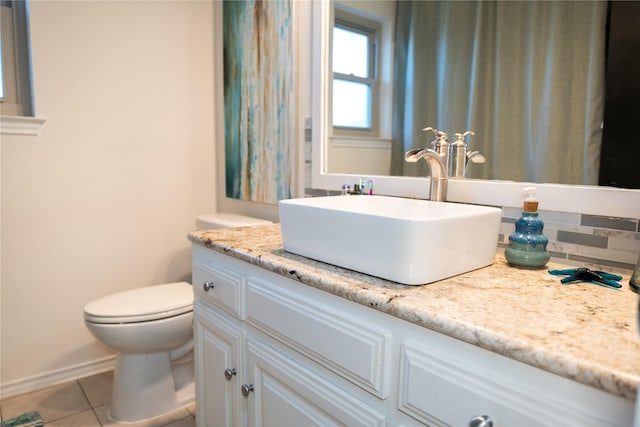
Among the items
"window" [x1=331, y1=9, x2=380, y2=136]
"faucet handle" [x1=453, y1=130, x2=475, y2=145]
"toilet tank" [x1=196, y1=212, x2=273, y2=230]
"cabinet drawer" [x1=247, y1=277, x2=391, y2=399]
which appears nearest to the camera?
"cabinet drawer" [x1=247, y1=277, x2=391, y2=399]

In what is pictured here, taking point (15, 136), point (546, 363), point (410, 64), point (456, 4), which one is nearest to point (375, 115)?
point (410, 64)

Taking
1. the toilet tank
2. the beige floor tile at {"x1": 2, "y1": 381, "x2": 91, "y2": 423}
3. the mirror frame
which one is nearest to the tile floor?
the beige floor tile at {"x1": 2, "y1": 381, "x2": 91, "y2": 423}

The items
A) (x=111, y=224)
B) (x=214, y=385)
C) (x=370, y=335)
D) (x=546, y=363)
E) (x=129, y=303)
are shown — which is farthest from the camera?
(x=111, y=224)

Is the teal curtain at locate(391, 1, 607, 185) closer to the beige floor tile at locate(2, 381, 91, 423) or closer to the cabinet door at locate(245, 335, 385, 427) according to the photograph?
the cabinet door at locate(245, 335, 385, 427)

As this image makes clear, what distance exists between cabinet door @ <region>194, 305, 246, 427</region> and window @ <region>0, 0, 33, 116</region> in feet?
4.35

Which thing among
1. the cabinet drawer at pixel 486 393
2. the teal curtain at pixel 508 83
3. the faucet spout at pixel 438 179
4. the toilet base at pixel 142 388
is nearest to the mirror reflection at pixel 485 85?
the teal curtain at pixel 508 83

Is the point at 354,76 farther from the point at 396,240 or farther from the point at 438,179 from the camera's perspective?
the point at 396,240

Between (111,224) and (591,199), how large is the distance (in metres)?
1.99

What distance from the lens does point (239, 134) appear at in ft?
7.02

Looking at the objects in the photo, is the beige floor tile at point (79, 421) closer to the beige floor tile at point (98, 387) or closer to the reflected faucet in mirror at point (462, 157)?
the beige floor tile at point (98, 387)

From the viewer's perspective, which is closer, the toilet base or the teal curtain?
the teal curtain

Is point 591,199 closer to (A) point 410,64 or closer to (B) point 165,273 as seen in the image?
(A) point 410,64

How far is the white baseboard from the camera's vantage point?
6.18 ft

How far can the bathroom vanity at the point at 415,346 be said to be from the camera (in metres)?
0.54
